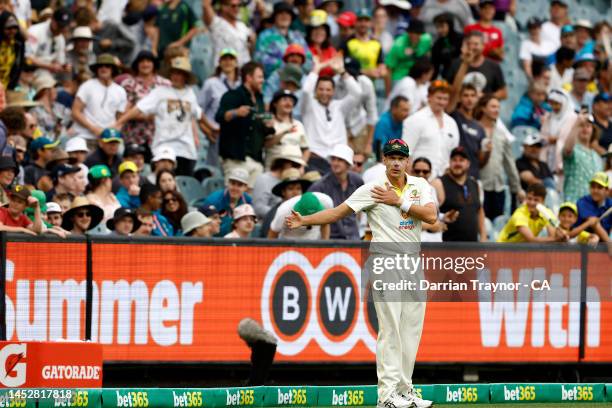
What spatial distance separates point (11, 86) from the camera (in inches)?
662

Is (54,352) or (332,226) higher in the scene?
(332,226)

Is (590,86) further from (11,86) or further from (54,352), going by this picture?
(54,352)

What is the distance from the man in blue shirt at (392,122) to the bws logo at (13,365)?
7922 millimetres

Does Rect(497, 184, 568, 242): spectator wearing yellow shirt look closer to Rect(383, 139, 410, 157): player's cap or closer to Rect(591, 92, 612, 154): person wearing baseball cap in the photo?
Rect(591, 92, 612, 154): person wearing baseball cap

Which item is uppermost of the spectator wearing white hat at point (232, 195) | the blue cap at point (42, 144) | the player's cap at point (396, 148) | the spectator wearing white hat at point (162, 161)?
the blue cap at point (42, 144)

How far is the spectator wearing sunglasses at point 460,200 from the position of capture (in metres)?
15.6

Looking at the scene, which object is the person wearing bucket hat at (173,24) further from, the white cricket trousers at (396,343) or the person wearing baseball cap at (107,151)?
the white cricket trousers at (396,343)

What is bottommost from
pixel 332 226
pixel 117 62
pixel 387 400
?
pixel 387 400

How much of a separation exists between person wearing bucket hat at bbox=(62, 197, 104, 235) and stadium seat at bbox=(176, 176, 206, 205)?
9.03ft

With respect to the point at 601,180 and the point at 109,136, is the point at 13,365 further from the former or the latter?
the point at 601,180

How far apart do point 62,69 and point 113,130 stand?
239cm

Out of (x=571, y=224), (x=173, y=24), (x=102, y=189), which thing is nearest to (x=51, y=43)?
(x=173, y=24)

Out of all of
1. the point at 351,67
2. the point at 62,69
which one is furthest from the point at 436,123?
the point at 62,69

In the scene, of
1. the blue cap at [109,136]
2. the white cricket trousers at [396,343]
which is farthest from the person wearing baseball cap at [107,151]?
the white cricket trousers at [396,343]
